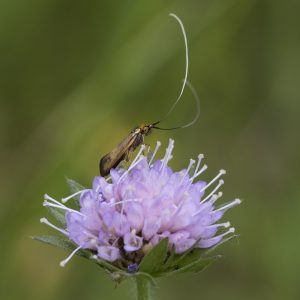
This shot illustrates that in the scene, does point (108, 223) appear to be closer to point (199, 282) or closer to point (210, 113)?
point (199, 282)

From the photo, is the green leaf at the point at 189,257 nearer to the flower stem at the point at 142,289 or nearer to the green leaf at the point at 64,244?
the flower stem at the point at 142,289

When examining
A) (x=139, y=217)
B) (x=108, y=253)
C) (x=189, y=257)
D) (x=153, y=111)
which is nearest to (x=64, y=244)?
(x=108, y=253)

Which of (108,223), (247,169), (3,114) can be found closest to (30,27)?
(3,114)

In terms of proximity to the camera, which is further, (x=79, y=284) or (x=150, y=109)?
(x=150, y=109)

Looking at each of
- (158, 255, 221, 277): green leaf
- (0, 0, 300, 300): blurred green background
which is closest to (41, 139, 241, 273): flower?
(158, 255, 221, 277): green leaf

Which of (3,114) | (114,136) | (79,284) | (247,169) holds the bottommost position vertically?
(79,284)

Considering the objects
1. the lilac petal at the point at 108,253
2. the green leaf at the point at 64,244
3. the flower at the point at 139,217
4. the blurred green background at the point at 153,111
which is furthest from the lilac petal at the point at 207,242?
the blurred green background at the point at 153,111

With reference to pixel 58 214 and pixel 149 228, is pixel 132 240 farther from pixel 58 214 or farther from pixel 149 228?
pixel 58 214
